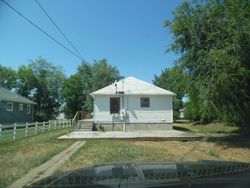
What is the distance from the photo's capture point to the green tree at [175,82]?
17719 mm

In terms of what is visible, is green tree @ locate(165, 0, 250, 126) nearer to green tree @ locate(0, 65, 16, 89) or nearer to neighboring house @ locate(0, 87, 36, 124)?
neighboring house @ locate(0, 87, 36, 124)

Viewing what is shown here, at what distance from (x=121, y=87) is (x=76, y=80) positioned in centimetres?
2979

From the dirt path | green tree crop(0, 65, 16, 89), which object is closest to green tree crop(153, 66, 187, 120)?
the dirt path

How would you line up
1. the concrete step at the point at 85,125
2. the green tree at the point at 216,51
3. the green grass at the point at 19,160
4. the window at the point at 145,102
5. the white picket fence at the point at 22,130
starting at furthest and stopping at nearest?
the window at the point at 145,102 → the concrete step at the point at 85,125 → the white picket fence at the point at 22,130 → the green tree at the point at 216,51 → the green grass at the point at 19,160

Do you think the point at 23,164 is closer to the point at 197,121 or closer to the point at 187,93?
the point at 187,93

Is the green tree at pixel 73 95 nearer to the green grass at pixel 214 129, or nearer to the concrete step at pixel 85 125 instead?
the green grass at pixel 214 129

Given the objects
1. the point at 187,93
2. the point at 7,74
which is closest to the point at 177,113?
the point at 7,74

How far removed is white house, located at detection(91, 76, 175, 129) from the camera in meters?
25.2

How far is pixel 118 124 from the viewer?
2523 cm

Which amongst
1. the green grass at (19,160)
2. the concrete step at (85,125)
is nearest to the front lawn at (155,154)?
the green grass at (19,160)

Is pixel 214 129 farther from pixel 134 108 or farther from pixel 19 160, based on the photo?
pixel 19 160

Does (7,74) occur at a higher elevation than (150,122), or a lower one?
higher

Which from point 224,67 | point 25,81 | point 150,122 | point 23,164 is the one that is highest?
point 25,81

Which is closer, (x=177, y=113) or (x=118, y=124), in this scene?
(x=118, y=124)
